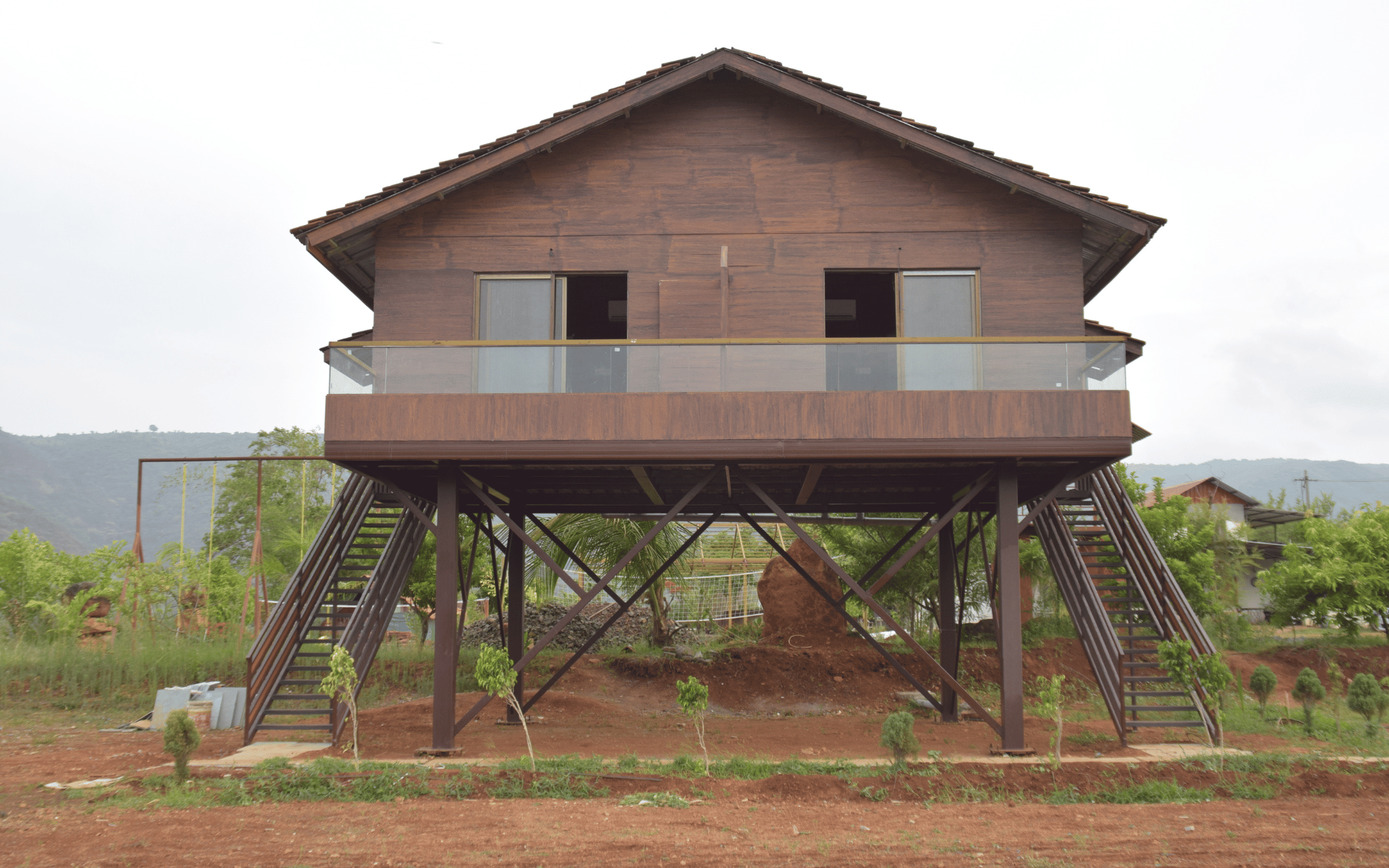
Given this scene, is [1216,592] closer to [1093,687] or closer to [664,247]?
[1093,687]

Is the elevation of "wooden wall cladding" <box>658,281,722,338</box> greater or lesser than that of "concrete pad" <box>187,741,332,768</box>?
greater

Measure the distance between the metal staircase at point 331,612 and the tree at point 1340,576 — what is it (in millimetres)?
20184

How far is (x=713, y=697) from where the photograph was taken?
18.6 meters

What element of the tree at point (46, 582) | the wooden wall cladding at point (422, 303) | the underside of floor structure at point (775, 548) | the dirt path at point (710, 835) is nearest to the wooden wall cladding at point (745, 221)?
the wooden wall cladding at point (422, 303)

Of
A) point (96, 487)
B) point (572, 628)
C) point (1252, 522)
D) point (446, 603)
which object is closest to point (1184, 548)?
point (572, 628)

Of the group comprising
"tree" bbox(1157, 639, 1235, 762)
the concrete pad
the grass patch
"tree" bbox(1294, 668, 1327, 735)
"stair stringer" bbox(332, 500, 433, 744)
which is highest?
"stair stringer" bbox(332, 500, 433, 744)

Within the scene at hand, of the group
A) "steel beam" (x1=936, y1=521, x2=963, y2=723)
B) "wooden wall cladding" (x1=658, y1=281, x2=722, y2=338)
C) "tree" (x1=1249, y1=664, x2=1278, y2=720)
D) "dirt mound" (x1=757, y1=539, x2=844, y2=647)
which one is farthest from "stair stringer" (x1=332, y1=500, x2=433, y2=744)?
"tree" (x1=1249, y1=664, x2=1278, y2=720)

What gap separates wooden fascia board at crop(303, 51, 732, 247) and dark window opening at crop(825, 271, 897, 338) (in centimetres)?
330

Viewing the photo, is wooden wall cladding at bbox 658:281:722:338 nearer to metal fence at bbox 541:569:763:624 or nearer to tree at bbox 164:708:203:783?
tree at bbox 164:708:203:783

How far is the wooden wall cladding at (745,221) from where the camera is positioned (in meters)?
12.4

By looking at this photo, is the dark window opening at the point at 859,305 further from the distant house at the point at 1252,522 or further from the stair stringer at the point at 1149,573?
the distant house at the point at 1252,522

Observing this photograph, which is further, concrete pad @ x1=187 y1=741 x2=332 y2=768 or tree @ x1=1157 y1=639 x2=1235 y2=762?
tree @ x1=1157 y1=639 x2=1235 y2=762

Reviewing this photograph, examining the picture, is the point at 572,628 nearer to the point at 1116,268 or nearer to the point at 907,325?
the point at 907,325

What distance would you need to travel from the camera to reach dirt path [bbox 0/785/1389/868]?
282 inches
